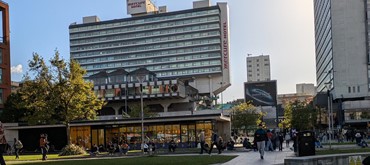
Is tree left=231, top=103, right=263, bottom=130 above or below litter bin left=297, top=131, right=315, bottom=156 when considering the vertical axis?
below

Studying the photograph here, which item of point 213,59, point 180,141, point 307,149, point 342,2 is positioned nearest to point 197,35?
point 213,59

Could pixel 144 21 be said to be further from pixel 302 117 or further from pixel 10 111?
pixel 10 111

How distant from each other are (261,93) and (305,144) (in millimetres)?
126088

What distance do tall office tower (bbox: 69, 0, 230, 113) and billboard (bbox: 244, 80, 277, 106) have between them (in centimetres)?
706

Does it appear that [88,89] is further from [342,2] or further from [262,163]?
[342,2]

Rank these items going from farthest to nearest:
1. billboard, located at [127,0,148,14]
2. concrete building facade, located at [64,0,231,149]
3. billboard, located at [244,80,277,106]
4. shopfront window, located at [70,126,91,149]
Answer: billboard, located at [127,0,148,14]
billboard, located at [244,80,277,106]
concrete building facade, located at [64,0,231,149]
shopfront window, located at [70,126,91,149]

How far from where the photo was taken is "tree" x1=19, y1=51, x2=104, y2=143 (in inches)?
1638

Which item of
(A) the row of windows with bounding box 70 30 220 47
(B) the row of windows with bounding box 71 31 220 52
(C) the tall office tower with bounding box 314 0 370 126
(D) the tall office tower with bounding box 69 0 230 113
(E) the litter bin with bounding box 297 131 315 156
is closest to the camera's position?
(E) the litter bin with bounding box 297 131 315 156

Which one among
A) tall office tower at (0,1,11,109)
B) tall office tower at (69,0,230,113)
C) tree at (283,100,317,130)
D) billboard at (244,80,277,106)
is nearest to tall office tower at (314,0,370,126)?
tree at (283,100,317,130)

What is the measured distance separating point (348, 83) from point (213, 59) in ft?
164

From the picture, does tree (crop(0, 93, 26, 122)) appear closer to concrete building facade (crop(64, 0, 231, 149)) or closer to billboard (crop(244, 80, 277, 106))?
concrete building facade (crop(64, 0, 231, 149))

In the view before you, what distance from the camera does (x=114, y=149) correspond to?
40.0 metres

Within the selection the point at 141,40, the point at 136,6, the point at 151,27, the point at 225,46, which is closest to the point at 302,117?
the point at 225,46

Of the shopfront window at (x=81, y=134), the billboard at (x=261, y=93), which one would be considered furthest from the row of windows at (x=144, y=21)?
the shopfront window at (x=81, y=134)
